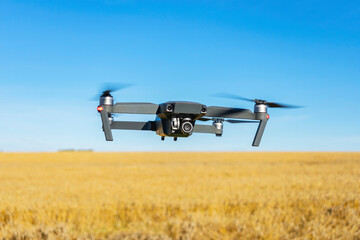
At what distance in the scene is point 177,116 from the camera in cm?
329

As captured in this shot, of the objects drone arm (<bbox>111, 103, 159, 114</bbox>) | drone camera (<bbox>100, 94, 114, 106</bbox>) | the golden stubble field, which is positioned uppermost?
drone camera (<bbox>100, 94, 114, 106</bbox>)

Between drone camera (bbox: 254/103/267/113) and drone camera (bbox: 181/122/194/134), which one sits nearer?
drone camera (bbox: 181/122/194/134)

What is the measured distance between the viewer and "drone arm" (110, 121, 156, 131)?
3.33m

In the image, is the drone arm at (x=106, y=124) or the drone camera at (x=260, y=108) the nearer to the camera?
the drone arm at (x=106, y=124)

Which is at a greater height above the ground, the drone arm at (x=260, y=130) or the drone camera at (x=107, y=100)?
the drone camera at (x=107, y=100)

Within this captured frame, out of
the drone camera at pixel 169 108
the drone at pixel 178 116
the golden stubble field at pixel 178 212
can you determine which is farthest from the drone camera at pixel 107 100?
the golden stubble field at pixel 178 212

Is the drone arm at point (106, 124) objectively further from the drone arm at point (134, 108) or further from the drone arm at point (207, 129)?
the drone arm at point (207, 129)

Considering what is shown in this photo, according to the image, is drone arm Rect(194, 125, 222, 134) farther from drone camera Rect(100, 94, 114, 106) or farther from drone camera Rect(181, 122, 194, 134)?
drone camera Rect(100, 94, 114, 106)

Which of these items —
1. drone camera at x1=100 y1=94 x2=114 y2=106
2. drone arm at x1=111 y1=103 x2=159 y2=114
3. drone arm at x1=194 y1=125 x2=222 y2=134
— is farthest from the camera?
drone arm at x1=194 y1=125 x2=222 y2=134

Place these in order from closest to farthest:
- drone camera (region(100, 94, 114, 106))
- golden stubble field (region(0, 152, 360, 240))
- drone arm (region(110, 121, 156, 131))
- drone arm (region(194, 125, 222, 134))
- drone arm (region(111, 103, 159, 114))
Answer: drone arm (region(111, 103, 159, 114))
drone camera (region(100, 94, 114, 106))
drone arm (region(110, 121, 156, 131))
drone arm (region(194, 125, 222, 134))
golden stubble field (region(0, 152, 360, 240))

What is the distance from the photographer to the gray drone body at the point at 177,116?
304 centimetres

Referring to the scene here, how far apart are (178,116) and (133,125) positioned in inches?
18.6

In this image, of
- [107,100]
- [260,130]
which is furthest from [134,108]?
[260,130]

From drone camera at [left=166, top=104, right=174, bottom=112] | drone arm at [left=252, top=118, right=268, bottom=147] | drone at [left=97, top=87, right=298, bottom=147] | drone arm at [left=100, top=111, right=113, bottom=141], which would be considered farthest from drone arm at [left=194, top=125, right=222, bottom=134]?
drone arm at [left=100, top=111, right=113, bottom=141]
